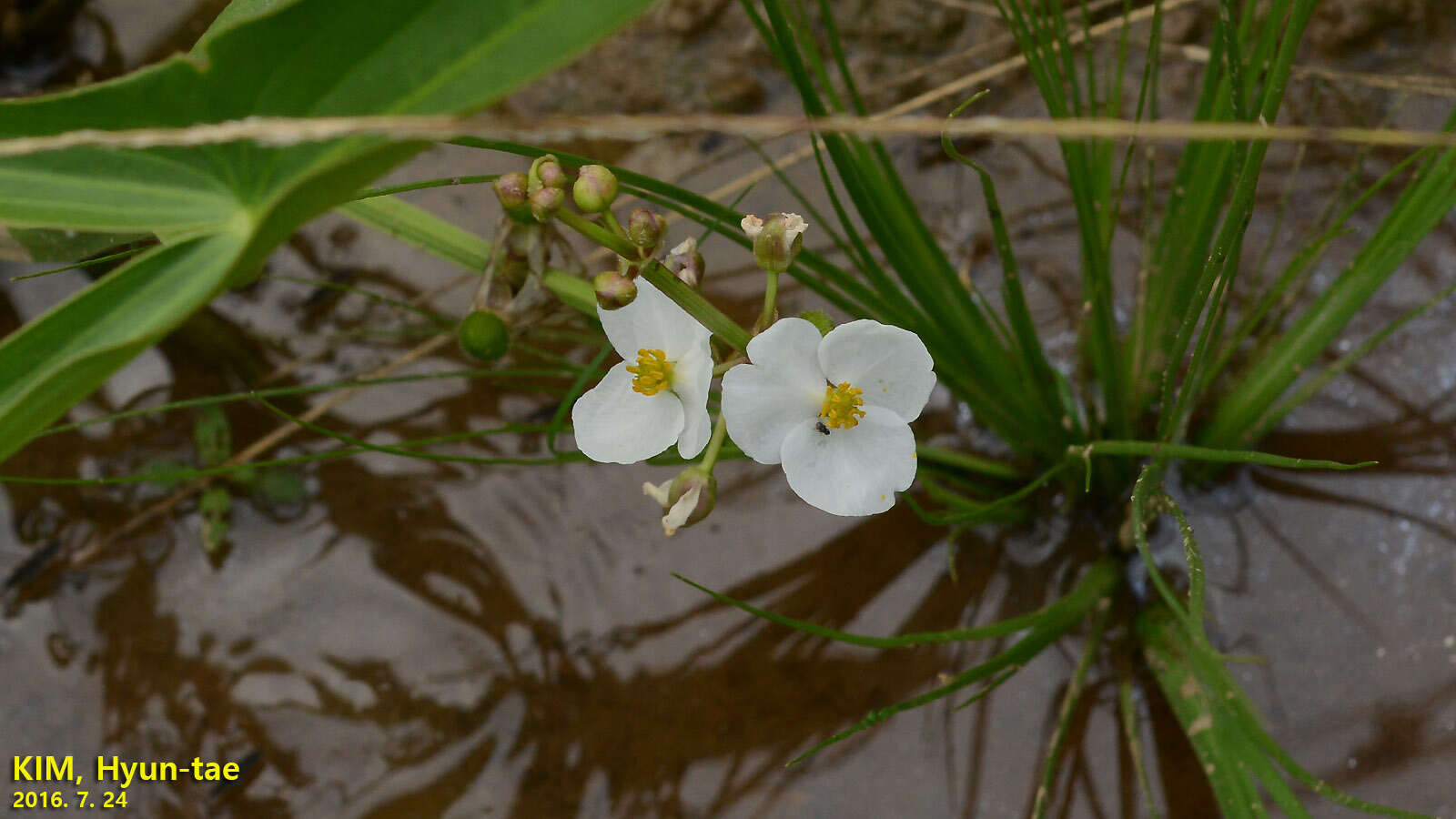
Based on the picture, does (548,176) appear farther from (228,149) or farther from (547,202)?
(228,149)

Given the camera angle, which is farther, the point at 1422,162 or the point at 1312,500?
the point at 1312,500

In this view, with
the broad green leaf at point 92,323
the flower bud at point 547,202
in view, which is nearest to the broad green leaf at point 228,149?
the broad green leaf at point 92,323

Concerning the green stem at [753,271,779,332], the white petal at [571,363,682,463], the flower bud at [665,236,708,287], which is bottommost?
the white petal at [571,363,682,463]

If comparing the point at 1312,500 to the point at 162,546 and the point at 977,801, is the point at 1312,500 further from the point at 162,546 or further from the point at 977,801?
the point at 162,546

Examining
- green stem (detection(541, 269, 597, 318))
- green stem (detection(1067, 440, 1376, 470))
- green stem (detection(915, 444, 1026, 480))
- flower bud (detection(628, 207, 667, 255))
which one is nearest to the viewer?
flower bud (detection(628, 207, 667, 255))

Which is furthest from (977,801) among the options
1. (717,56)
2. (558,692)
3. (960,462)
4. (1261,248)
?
(717,56)

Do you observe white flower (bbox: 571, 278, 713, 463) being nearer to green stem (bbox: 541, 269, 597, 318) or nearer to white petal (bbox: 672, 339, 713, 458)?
white petal (bbox: 672, 339, 713, 458)

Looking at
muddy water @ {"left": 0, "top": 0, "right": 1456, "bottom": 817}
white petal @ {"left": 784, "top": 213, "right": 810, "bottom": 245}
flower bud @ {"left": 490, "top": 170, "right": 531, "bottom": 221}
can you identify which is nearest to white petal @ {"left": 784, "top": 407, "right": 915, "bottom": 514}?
white petal @ {"left": 784, "top": 213, "right": 810, "bottom": 245}
